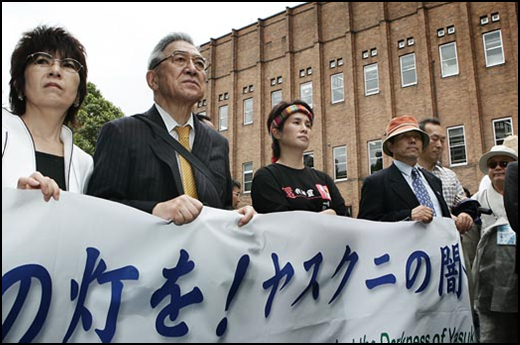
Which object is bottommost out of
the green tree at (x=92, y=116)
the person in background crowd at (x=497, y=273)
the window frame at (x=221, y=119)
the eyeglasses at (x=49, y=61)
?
the person in background crowd at (x=497, y=273)

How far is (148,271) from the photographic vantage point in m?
1.93

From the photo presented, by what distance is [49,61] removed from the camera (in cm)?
214

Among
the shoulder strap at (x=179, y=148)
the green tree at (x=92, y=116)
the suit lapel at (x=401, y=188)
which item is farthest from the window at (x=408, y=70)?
the shoulder strap at (x=179, y=148)

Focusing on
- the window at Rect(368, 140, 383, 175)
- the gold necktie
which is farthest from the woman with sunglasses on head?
the window at Rect(368, 140, 383, 175)

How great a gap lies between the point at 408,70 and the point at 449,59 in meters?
1.82

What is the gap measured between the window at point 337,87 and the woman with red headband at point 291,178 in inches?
784

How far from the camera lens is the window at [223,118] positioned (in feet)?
89.2

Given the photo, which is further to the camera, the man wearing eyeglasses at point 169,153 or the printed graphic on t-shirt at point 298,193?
the printed graphic on t-shirt at point 298,193

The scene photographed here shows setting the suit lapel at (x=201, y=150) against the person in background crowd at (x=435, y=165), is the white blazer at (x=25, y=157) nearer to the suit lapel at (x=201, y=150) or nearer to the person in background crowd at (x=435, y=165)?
the suit lapel at (x=201, y=150)

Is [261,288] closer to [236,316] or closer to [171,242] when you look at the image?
[236,316]

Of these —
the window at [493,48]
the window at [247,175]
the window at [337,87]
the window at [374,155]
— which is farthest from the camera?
the window at [247,175]

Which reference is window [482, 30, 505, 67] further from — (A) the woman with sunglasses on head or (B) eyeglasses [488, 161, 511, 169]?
(A) the woman with sunglasses on head

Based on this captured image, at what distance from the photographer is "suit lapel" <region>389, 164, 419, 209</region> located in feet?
11.2

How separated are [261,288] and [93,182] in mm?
966
